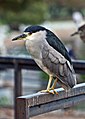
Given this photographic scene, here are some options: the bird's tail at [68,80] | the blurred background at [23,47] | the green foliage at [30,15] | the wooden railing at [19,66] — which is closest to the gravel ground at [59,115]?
the blurred background at [23,47]

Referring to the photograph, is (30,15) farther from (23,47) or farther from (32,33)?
(32,33)

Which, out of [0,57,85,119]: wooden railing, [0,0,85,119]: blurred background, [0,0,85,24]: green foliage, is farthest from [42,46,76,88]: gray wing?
[0,0,85,24]: green foliage

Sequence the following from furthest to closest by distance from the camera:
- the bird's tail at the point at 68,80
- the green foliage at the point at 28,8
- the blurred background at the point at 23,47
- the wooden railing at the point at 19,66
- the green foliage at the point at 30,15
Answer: the green foliage at the point at 30,15, the green foliage at the point at 28,8, the blurred background at the point at 23,47, the wooden railing at the point at 19,66, the bird's tail at the point at 68,80

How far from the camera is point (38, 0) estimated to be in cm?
1213

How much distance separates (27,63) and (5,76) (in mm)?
6558

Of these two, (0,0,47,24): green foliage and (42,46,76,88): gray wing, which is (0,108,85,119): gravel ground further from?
(0,0,47,24): green foliage

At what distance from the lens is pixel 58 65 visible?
3078 mm

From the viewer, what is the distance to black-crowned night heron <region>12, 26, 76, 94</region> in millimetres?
3002

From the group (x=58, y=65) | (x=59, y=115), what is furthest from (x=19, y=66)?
(x=58, y=65)

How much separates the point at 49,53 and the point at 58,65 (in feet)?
0.29

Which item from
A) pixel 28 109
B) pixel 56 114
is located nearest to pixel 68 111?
pixel 56 114

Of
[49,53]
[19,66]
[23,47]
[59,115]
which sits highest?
[23,47]

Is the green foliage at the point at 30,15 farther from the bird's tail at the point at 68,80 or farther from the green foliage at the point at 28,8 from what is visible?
the bird's tail at the point at 68,80

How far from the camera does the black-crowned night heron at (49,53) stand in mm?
3002
